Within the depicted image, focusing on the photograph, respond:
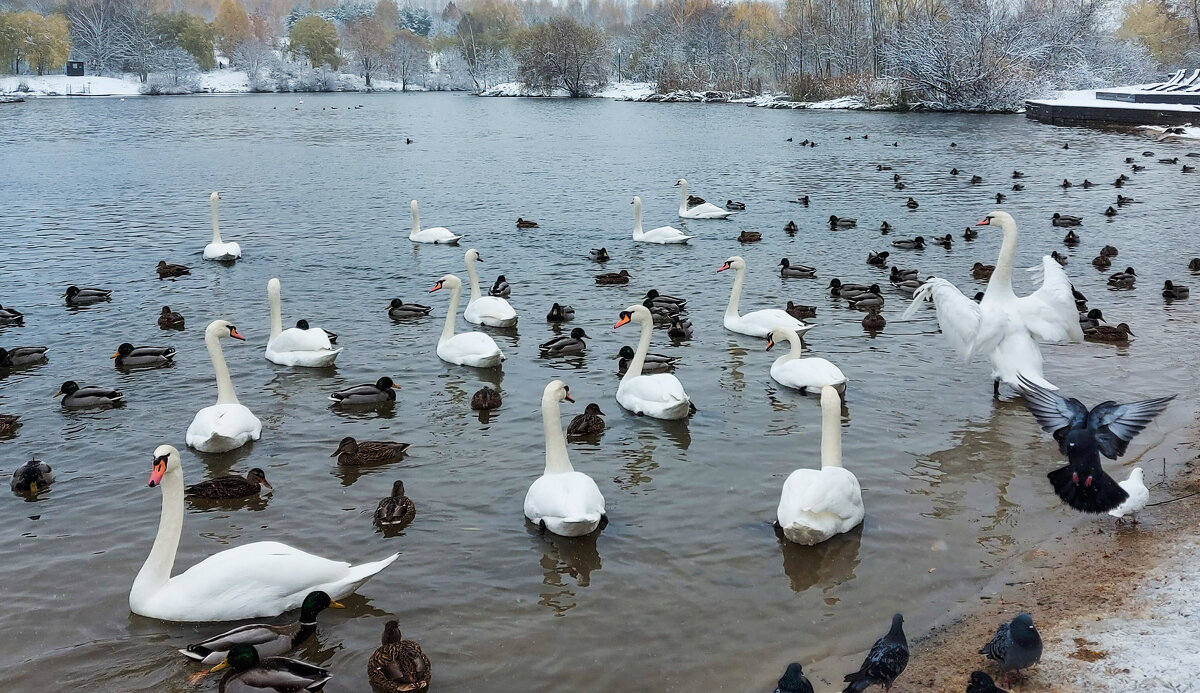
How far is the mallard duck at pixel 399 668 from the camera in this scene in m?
5.48

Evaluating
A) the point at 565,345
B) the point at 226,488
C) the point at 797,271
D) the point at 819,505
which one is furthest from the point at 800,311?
the point at 226,488

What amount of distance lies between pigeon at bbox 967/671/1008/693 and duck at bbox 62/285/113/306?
44.9 feet

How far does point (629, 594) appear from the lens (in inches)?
262

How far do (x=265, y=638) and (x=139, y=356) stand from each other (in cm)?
692

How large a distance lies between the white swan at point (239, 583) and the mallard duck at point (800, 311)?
8.34 meters

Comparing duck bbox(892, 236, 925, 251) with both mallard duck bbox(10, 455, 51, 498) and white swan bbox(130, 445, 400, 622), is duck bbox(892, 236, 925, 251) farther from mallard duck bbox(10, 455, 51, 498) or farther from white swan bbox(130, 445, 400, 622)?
mallard duck bbox(10, 455, 51, 498)

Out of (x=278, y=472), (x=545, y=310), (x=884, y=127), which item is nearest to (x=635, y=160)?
(x=884, y=127)

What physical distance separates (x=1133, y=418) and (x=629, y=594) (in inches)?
144

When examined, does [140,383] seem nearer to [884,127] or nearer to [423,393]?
[423,393]

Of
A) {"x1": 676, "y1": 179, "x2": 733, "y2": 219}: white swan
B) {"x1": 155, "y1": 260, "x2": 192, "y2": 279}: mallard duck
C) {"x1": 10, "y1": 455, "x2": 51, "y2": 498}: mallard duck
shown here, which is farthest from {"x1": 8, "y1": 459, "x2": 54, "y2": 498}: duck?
{"x1": 676, "y1": 179, "x2": 733, "y2": 219}: white swan

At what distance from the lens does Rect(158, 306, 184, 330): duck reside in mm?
13445

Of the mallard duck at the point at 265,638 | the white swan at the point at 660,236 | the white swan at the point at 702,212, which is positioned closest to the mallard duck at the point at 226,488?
the mallard duck at the point at 265,638

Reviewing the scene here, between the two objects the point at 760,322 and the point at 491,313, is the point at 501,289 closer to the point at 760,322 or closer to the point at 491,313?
the point at 491,313

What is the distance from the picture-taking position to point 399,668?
5488 mm
